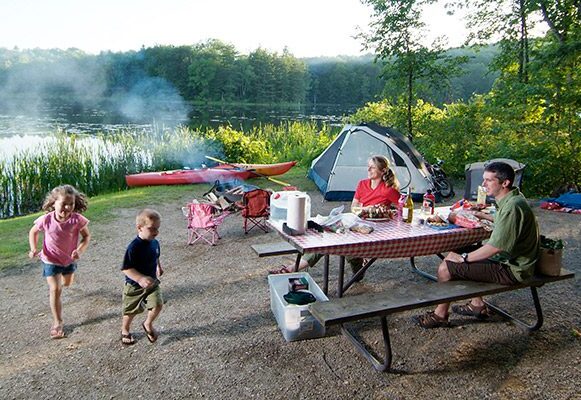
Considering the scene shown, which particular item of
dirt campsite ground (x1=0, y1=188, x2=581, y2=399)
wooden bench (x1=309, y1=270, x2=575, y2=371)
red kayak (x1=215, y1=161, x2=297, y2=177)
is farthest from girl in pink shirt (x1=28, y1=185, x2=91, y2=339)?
red kayak (x1=215, y1=161, x2=297, y2=177)

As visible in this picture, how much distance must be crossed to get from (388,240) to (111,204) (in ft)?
19.5

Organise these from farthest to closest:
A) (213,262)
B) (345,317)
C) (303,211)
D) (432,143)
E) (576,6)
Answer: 1. (432,143)
2. (576,6)
3. (213,262)
4. (303,211)
5. (345,317)

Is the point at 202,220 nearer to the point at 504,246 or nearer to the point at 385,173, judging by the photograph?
the point at 385,173

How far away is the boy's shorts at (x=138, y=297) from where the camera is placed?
304cm

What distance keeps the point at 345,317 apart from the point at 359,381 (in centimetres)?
46

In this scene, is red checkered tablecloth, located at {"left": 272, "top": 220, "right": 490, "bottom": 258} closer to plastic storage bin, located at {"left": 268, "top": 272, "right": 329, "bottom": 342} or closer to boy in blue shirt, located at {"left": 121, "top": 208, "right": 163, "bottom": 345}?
plastic storage bin, located at {"left": 268, "top": 272, "right": 329, "bottom": 342}

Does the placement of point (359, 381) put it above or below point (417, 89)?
below

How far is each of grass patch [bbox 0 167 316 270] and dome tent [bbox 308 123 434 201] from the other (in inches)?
47.0

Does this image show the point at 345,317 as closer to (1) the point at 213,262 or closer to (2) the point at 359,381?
(2) the point at 359,381

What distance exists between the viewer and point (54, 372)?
9.23ft

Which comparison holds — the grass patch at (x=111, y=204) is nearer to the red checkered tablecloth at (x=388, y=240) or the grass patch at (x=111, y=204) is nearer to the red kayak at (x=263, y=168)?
the red kayak at (x=263, y=168)

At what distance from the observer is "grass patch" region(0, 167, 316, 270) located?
17.4 ft

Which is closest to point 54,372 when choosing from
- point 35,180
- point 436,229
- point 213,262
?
point 213,262

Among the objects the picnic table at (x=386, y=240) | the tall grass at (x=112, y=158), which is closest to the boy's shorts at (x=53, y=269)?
the picnic table at (x=386, y=240)
